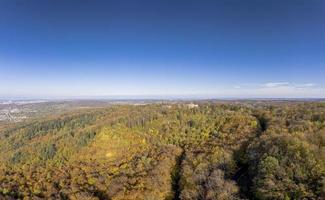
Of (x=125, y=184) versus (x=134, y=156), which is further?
(x=134, y=156)

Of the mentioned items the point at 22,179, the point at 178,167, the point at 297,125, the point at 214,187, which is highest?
the point at 297,125

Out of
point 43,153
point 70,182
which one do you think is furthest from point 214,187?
point 43,153

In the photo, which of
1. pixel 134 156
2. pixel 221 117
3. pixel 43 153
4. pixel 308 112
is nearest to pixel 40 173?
pixel 43 153

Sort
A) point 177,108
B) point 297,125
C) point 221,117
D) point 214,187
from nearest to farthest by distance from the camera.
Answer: point 214,187 < point 297,125 < point 221,117 < point 177,108

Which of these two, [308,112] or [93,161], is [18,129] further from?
[308,112]

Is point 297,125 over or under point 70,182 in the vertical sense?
over

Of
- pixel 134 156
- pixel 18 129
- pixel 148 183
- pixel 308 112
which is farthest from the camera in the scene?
pixel 18 129
